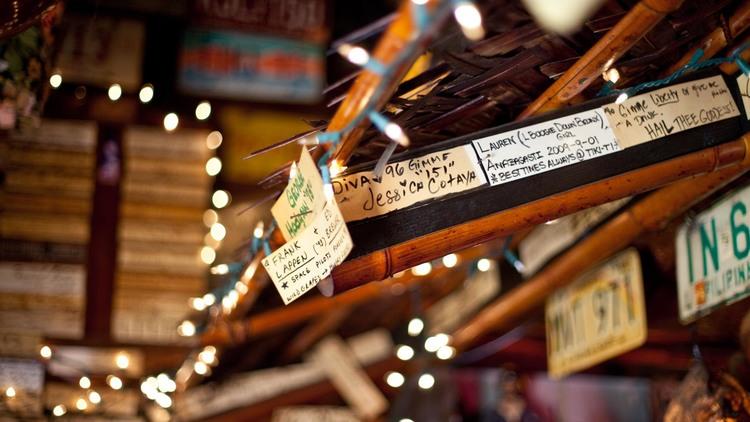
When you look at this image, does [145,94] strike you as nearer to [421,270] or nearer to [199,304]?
[199,304]

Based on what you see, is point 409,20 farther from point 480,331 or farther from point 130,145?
point 130,145

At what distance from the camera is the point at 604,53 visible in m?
2.90

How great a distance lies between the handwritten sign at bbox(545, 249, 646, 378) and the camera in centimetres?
461

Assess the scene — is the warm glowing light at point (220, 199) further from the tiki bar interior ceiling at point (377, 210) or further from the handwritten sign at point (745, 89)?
the handwritten sign at point (745, 89)

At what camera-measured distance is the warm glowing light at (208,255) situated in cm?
714

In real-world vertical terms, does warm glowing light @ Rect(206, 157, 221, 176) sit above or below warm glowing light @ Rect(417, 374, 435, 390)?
above

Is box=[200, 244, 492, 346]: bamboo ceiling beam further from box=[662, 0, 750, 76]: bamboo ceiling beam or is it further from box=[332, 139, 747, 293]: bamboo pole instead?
box=[662, 0, 750, 76]: bamboo ceiling beam

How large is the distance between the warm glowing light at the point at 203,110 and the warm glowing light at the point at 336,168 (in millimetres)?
4553

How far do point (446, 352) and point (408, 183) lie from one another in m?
3.58

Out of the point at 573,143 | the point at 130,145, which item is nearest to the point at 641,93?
the point at 573,143

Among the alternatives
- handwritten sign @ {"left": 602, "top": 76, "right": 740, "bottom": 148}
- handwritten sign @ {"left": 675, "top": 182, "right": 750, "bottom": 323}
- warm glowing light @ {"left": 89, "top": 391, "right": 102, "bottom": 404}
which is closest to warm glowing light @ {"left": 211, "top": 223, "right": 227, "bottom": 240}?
warm glowing light @ {"left": 89, "top": 391, "right": 102, "bottom": 404}

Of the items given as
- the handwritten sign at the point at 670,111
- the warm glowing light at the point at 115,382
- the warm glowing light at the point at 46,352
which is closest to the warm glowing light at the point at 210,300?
the warm glowing light at the point at 115,382

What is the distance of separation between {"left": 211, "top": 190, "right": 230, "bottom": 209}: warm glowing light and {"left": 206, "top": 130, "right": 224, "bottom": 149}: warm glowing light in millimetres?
428

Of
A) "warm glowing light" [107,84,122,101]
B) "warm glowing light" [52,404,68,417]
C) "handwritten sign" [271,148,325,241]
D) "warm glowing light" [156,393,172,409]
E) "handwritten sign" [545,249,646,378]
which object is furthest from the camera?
"warm glowing light" [107,84,122,101]
